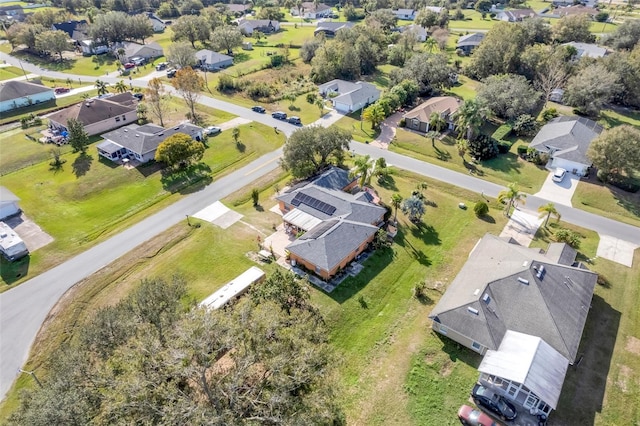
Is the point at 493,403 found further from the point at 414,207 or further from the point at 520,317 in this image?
the point at 414,207

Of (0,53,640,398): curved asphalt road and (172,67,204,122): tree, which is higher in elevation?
(172,67,204,122): tree

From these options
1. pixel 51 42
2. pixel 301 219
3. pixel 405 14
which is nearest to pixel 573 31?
pixel 405 14

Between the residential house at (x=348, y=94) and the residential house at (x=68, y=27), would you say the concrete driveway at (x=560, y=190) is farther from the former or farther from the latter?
the residential house at (x=68, y=27)

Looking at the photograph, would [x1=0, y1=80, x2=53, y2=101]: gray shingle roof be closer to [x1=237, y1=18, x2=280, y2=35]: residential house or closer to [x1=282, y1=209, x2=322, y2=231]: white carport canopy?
[x1=282, y1=209, x2=322, y2=231]: white carport canopy

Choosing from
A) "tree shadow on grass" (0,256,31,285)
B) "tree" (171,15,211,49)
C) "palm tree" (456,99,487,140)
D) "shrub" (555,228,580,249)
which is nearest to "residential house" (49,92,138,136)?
"tree shadow on grass" (0,256,31,285)

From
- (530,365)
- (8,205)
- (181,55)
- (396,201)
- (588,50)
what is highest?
(588,50)

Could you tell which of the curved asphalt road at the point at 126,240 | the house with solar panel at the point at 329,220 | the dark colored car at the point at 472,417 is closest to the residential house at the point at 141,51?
the curved asphalt road at the point at 126,240
